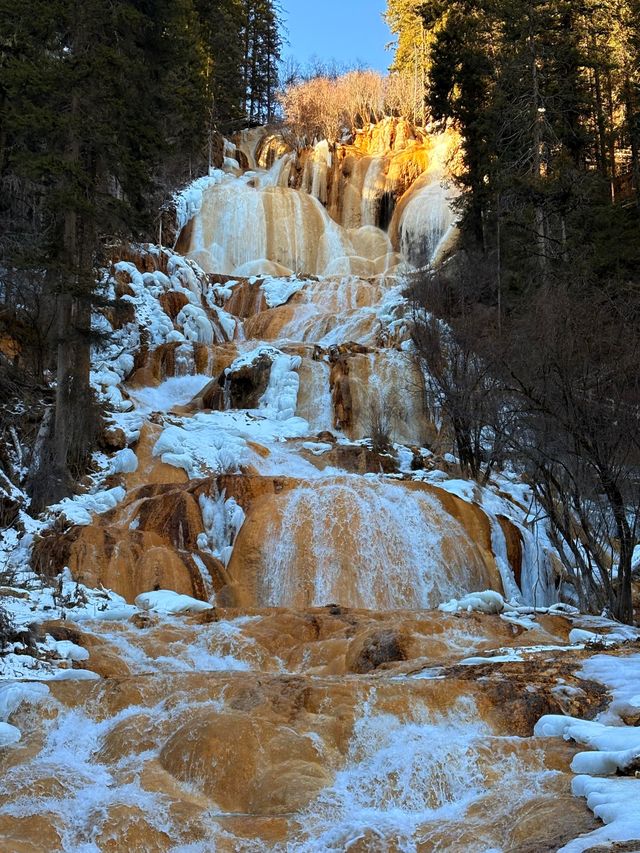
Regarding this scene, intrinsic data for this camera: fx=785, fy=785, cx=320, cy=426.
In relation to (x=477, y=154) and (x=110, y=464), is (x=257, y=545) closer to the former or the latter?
(x=110, y=464)

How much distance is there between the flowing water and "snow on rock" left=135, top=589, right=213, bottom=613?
411 mm

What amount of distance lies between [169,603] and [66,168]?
8.34 m

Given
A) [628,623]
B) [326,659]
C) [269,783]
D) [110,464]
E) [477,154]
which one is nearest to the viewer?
[269,783]

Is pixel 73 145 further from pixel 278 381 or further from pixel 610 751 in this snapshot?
pixel 610 751

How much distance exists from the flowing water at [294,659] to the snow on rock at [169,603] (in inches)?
16.2

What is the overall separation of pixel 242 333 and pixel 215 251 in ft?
28.7

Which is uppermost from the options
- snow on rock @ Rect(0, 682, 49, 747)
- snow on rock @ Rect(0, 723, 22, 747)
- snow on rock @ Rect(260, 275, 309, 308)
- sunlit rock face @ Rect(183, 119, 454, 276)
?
sunlit rock face @ Rect(183, 119, 454, 276)

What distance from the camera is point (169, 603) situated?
36.4 feet

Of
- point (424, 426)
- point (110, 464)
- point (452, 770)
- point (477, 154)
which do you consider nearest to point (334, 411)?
point (424, 426)

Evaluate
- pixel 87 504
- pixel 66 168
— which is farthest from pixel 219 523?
pixel 66 168

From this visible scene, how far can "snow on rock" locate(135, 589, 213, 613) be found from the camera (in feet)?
35.8

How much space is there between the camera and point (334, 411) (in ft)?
69.4

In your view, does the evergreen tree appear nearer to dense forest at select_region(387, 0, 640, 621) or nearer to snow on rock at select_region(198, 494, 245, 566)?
snow on rock at select_region(198, 494, 245, 566)

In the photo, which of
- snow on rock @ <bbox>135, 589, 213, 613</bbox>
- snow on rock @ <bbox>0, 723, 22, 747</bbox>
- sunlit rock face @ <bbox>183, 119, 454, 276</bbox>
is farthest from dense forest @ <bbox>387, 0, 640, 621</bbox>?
snow on rock @ <bbox>0, 723, 22, 747</bbox>
